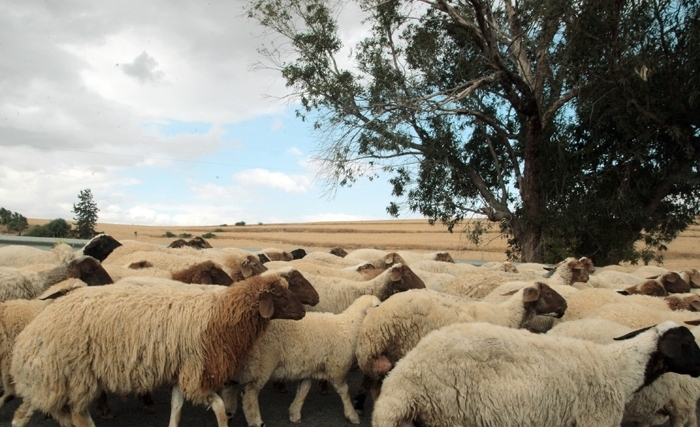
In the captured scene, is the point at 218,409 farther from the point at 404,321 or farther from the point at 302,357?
the point at 404,321

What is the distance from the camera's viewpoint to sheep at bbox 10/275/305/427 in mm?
5953

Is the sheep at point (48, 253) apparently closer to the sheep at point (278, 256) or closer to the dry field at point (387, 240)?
the sheep at point (278, 256)

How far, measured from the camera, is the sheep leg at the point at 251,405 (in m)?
6.82

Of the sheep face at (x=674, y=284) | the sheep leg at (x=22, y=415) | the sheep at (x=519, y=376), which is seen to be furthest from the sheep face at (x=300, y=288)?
the sheep face at (x=674, y=284)

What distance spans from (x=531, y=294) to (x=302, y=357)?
126 inches

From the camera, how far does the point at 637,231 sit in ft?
72.0

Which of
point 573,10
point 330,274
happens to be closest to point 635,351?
point 330,274

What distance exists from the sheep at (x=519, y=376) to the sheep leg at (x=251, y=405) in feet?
6.72

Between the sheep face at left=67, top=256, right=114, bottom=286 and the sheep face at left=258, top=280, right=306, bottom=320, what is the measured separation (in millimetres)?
3309

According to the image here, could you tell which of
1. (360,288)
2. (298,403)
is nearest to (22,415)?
(298,403)

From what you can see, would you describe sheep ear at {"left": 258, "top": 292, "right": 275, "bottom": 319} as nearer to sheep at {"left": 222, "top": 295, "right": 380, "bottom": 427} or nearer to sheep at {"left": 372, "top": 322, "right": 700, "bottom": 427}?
sheep at {"left": 222, "top": 295, "right": 380, "bottom": 427}

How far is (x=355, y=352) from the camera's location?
298 inches

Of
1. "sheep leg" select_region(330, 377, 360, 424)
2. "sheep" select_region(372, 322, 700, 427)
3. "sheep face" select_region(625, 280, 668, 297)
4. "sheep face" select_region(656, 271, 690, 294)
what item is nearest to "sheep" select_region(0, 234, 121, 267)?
"sheep leg" select_region(330, 377, 360, 424)

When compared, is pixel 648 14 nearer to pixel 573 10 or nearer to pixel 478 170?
pixel 573 10
